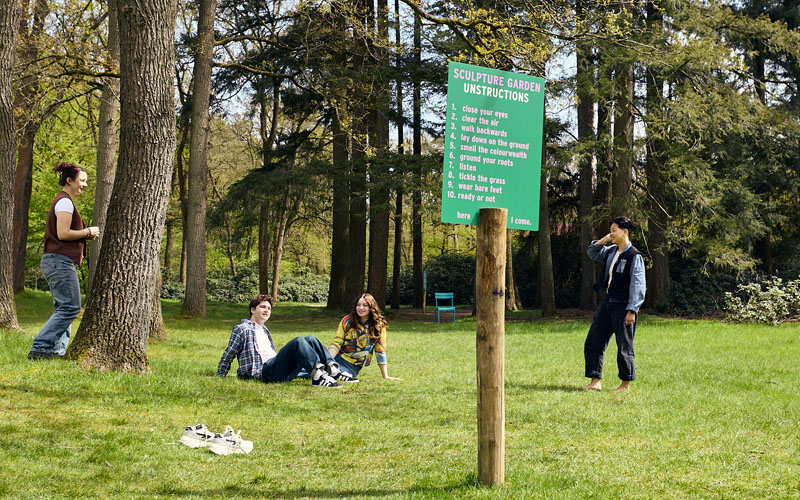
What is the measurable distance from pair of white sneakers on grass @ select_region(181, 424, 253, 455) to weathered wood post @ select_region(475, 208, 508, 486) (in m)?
1.91

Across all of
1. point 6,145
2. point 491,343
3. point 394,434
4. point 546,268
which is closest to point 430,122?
point 546,268

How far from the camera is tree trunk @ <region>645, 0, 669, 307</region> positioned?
2212 centimetres

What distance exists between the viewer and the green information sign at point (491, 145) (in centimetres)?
464

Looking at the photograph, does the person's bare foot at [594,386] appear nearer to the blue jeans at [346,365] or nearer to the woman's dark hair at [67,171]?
the blue jeans at [346,365]

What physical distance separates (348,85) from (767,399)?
13155 millimetres

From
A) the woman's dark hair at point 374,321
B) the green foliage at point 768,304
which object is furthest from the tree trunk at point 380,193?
the woman's dark hair at point 374,321

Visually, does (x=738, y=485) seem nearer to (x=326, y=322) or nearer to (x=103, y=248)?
(x=103, y=248)

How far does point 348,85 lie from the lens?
18.7 metres

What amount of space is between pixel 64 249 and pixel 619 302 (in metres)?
6.42

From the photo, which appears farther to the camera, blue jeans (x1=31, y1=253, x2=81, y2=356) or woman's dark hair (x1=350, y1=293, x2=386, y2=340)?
woman's dark hair (x1=350, y1=293, x2=386, y2=340)

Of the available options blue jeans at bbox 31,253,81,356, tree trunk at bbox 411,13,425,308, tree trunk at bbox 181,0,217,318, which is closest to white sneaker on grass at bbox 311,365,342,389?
blue jeans at bbox 31,253,81,356

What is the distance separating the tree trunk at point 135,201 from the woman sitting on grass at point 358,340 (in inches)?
92.6

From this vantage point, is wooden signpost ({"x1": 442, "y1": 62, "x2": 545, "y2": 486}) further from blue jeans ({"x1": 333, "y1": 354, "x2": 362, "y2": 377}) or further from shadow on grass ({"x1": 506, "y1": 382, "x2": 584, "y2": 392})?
blue jeans ({"x1": 333, "y1": 354, "x2": 362, "y2": 377})

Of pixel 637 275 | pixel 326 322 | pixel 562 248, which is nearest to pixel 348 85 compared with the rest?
pixel 326 322
